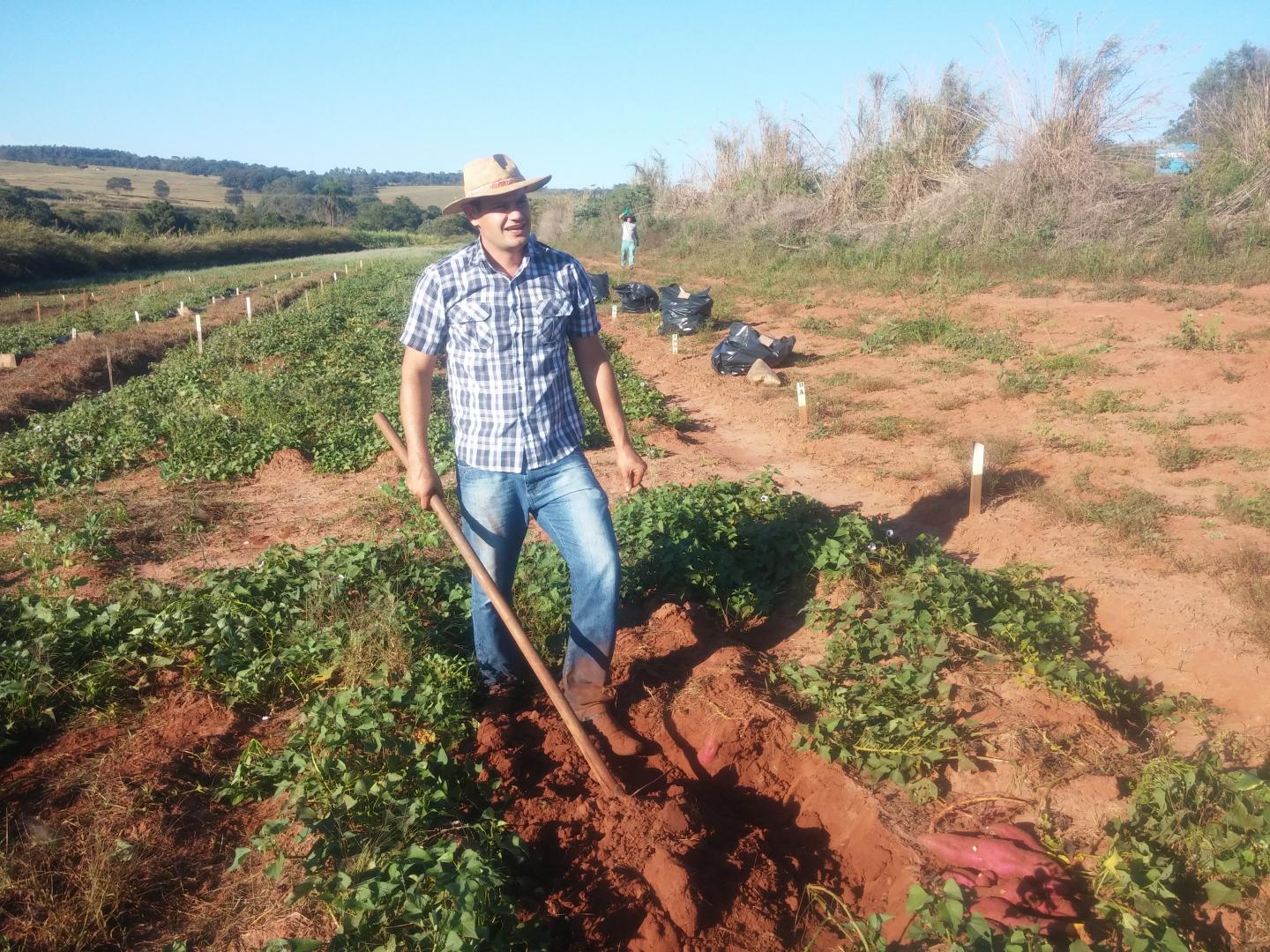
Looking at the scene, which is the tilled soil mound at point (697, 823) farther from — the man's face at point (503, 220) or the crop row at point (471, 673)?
the man's face at point (503, 220)

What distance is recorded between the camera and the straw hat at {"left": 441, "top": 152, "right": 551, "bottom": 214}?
2.87 meters

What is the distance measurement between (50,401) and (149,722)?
9593 millimetres

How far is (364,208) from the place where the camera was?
90.9 m

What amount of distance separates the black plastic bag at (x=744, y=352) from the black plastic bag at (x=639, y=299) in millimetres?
5929

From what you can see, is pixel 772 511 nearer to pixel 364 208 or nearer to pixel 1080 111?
pixel 1080 111

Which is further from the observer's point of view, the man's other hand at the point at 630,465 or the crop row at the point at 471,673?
the man's other hand at the point at 630,465

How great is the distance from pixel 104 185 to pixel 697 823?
104 m

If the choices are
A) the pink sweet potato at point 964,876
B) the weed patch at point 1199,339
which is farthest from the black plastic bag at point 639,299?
the pink sweet potato at point 964,876

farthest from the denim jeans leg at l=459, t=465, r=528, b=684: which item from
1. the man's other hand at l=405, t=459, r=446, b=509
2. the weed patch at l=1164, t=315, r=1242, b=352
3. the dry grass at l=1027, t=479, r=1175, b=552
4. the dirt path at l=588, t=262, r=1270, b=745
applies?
the weed patch at l=1164, t=315, r=1242, b=352

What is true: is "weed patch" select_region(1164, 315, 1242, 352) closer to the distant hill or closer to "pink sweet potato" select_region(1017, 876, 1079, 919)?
"pink sweet potato" select_region(1017, 876, 1079, 919)

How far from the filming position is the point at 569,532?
10.0 ft

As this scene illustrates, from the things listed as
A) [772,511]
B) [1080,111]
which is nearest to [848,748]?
[772,511]

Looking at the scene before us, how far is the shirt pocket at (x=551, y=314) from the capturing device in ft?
9.83

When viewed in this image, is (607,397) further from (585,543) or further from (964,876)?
(964,876)
